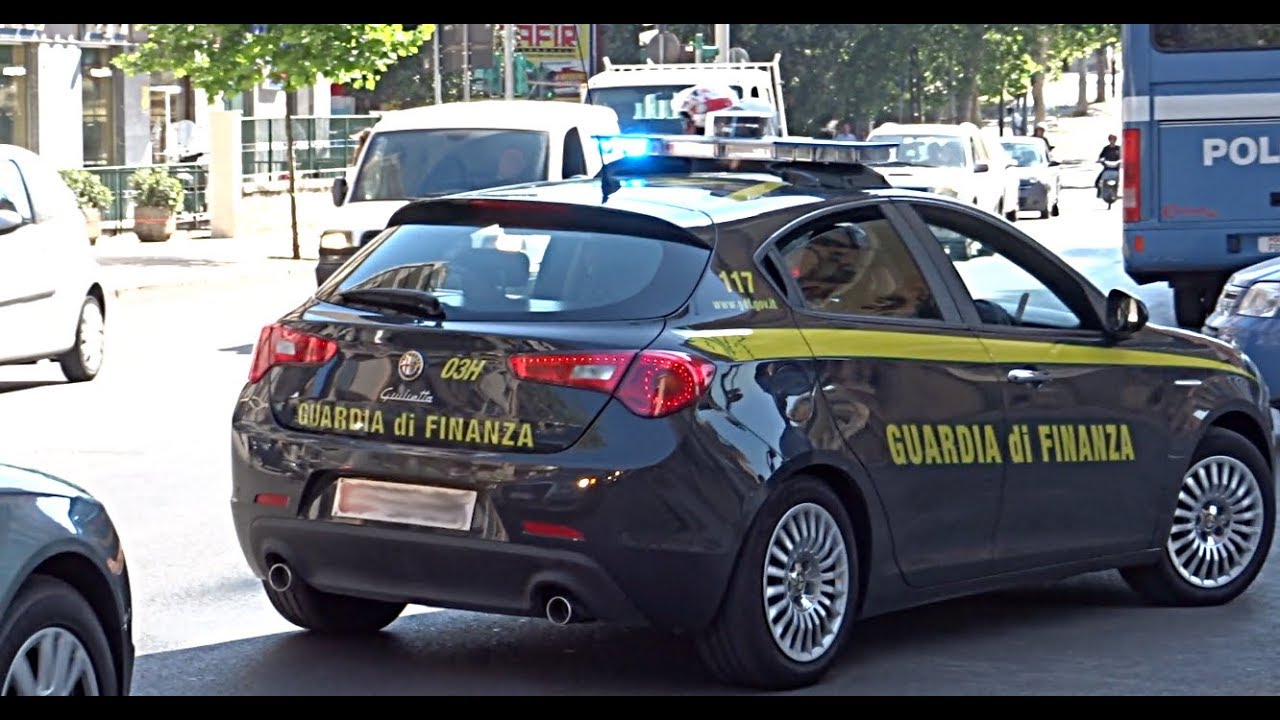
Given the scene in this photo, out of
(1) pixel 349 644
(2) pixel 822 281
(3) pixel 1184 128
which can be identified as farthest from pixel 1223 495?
(3) pixel 1184 128

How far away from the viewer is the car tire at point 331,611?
291 inches

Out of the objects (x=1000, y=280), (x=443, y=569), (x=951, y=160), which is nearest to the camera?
(x=443, y=569)

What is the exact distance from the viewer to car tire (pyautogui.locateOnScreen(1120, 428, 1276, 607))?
8.37 metres

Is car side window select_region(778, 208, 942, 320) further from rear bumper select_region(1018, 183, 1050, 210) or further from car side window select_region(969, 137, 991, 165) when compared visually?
rear bumper select_region(1018, 183, 1050, 210)

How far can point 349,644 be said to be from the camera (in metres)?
7.47

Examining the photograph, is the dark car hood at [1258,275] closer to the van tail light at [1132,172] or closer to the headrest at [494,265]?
the van tail light at [1132,172]

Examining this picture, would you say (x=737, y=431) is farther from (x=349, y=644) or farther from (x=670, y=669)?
(x=349, y=644)

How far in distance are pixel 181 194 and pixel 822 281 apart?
2879cm

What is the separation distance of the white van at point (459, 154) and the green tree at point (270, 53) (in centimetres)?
1236

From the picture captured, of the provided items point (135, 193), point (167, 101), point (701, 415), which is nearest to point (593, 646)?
point (701, 415)

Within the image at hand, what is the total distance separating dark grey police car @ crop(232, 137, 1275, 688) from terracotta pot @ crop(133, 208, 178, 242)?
2701cm

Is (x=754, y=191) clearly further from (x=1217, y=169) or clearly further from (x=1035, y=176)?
(x=1035, y=176)

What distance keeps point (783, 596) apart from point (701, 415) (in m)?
0.60

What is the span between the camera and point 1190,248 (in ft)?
60.8
